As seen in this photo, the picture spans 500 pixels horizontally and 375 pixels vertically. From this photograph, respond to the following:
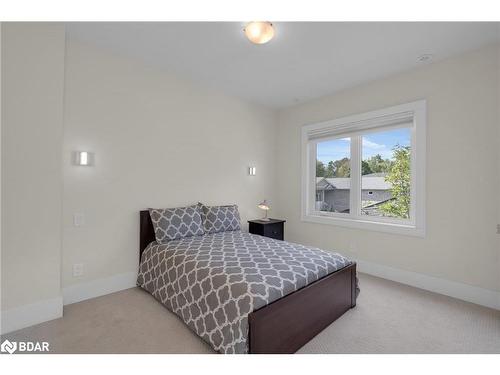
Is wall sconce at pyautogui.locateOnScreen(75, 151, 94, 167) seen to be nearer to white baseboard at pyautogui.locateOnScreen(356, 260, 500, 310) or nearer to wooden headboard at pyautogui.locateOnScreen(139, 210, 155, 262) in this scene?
wooden headboard at pyautogui.locateOnScreen(139, 210, 155, 262)

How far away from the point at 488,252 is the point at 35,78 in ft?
14.4

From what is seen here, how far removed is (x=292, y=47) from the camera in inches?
98.0

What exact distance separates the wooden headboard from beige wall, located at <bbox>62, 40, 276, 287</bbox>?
64mm

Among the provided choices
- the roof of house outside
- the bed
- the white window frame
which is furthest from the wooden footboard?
the roof of house outside

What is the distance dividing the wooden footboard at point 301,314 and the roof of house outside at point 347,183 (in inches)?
58.9

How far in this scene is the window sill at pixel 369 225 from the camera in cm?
294

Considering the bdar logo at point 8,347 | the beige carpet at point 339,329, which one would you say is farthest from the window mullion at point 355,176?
the bdar logo at point 8,347

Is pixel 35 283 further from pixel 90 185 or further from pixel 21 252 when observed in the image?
pixel 90 185

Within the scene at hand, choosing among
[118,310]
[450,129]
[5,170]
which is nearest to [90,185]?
[5,170]

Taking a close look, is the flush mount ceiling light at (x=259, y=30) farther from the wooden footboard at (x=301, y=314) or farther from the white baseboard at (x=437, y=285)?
the white baseboard at (x=437, y=285)

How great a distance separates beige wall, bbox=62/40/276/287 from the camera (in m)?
2.44

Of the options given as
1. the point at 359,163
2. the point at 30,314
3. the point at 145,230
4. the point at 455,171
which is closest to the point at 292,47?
the point at 359,163

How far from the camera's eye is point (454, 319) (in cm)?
216

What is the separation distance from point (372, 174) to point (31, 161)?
12.3 feet
